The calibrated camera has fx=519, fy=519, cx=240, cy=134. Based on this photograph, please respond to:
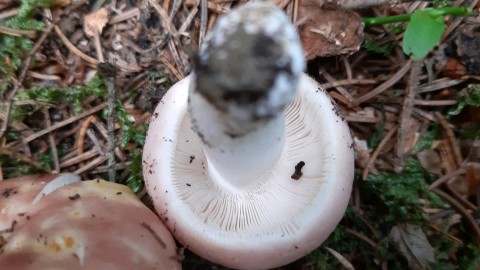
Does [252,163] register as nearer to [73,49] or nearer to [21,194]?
[21,194]

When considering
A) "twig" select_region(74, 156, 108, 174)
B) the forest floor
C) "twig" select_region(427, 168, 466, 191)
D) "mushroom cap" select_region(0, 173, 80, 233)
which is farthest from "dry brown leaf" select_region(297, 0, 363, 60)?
"mushroom cap" select_region(0, 173, 80, 233)

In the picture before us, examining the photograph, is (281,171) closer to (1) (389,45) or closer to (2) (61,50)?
(1) (389,45)

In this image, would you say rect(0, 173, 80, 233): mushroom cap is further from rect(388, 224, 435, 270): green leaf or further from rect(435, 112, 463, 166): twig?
rect(435, 112, 463, 166): twig

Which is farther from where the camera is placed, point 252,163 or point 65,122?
point 65,122

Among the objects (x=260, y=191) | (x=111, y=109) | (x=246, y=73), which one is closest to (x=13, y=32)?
(x=111, y=109)

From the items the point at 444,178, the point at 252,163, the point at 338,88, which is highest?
the point at 252,163

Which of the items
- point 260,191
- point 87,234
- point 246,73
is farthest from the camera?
point 260,191

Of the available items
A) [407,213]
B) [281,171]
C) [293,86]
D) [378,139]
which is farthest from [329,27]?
[293,86]
